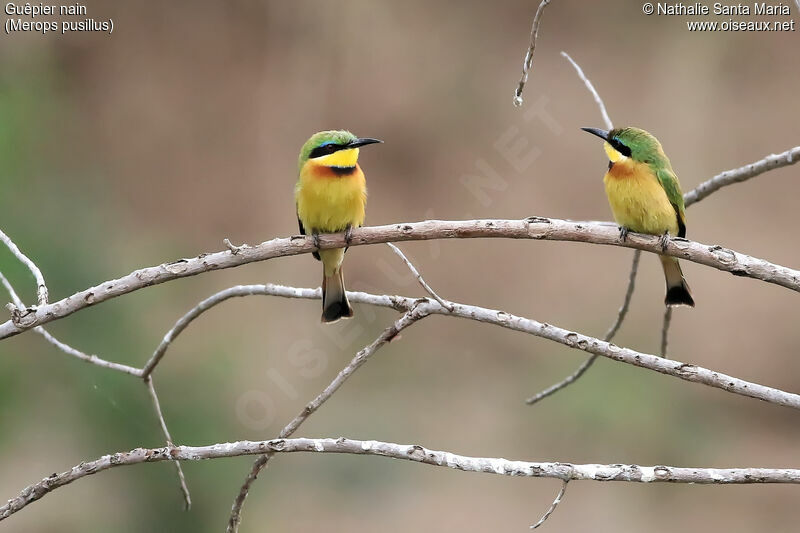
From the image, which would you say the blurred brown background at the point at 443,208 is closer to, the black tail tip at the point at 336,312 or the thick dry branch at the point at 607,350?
the black tail tip at the point at 336,312

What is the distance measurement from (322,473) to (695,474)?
12.9 ft

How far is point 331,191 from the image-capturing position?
231 centimetres

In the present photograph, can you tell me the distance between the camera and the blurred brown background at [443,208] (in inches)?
202

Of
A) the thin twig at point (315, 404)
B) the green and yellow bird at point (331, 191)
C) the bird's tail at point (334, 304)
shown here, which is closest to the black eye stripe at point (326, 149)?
the green and yellow bird at point (331, 191)

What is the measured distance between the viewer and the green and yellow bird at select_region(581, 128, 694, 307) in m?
2.22

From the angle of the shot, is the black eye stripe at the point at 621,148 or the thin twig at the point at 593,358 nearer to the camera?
the thin twig at the point at 593,358

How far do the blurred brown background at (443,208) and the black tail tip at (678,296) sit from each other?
2994 millimetres

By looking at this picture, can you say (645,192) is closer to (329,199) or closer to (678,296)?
(678,296)

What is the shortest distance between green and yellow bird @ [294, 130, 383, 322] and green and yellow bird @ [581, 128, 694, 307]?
639 mm

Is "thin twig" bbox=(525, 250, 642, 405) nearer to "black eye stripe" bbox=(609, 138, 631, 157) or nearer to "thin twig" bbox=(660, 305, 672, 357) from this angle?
"thin twig" bbox=(660, 305, 672, 357)

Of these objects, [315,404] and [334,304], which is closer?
[315,404]

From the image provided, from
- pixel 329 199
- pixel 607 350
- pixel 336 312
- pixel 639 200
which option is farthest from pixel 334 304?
pixel 607 350

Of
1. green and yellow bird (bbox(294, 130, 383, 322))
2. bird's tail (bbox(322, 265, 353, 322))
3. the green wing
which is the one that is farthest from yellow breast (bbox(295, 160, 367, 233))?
the green wing

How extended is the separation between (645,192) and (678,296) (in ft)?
1.04
